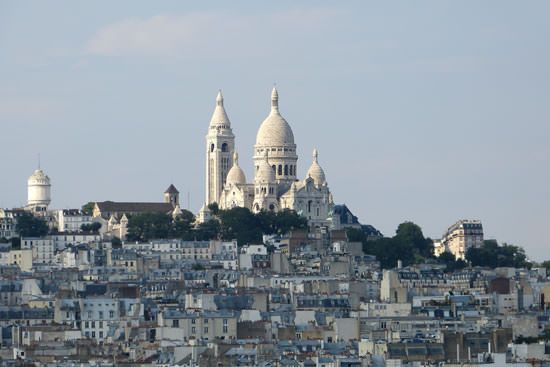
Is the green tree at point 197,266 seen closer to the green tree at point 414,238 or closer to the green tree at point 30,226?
the green tree at point 414,238

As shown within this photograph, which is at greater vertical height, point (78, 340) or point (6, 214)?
point (6, 214)

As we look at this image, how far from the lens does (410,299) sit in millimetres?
130125

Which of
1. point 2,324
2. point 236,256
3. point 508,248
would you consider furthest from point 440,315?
point 508,248

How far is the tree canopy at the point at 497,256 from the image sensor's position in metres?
177

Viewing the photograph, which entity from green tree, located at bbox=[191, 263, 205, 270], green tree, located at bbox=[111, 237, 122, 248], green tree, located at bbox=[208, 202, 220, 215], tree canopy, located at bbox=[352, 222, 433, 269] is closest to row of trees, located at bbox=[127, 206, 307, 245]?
green tree, located at bbox=[208, 202, 220, 215]

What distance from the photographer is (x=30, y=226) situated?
185m

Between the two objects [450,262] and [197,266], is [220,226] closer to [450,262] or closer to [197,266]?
[450,262]

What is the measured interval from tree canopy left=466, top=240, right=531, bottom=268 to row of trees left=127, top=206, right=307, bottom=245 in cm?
1073

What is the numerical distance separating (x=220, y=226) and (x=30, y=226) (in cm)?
1128

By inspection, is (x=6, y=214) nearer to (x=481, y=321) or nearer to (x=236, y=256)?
(x=236, y=256)

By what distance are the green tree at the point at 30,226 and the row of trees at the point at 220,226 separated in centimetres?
504

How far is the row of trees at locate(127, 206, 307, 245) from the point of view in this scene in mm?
181000

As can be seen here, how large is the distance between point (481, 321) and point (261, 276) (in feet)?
122

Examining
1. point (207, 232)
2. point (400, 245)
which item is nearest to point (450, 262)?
point (400, 245)
